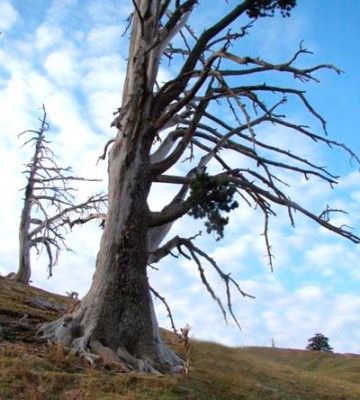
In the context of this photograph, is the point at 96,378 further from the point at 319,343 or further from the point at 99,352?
the point at 319,343

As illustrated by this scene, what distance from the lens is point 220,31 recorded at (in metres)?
13.2

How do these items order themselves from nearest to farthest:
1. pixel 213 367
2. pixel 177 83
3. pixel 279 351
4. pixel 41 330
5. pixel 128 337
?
pixel 128 337 < pixel 41 330 < pixel 177 83 < pixel 213 367 < pixel 279 351

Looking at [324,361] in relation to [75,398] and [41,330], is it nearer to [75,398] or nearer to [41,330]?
[41,330]

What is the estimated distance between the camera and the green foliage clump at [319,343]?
56.3m

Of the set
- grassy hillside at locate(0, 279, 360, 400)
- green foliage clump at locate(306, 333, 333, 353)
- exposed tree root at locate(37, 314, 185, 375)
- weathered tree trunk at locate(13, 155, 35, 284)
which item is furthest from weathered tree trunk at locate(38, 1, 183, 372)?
→ green foliage clump at locate(306, 333, 333, 353)

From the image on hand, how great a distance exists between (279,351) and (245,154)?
117ft

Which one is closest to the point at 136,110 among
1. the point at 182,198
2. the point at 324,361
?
the point at 182,198

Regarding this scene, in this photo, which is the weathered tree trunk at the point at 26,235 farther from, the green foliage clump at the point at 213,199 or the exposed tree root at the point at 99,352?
the green foliage clump at the point at 213,199

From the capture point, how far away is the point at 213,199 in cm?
1118

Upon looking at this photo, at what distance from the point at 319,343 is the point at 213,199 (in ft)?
163

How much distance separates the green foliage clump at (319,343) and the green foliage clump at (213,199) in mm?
49191

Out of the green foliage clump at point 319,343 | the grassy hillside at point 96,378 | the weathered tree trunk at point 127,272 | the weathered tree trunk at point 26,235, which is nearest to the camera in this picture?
the grassy hillside at point 96,378

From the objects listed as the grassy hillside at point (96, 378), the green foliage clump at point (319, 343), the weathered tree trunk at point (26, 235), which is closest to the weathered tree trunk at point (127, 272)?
the grassy hillside at point (96, 378)

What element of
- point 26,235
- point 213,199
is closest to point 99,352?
point 213,199
